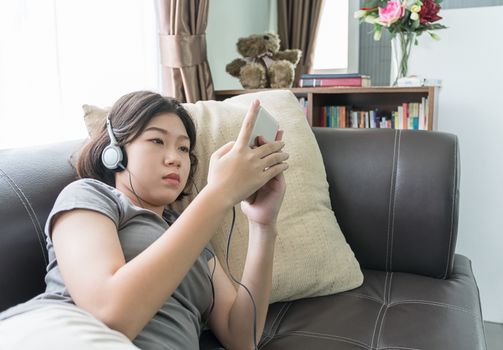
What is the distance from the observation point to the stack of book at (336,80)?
216 centimetres

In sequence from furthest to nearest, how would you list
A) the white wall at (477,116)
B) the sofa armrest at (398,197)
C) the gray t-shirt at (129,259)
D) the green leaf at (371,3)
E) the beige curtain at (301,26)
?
the beige curtain at (301,26) < the green leaf at (371,3) < the white wall at (477,116) < the sofa armrest at (398,197) < the gray t-shirt at (129,259)

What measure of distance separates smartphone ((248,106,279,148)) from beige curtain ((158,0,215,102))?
1.28m

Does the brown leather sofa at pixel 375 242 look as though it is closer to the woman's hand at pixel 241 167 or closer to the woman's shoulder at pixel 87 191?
the woman's shoulder at pixel 87 191

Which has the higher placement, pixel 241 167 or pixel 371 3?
pixel 371 3

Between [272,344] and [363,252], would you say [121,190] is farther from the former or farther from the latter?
[363,252]

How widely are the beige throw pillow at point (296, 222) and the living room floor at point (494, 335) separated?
107cm

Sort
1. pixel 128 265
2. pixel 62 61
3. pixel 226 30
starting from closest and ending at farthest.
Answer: pixel 128 265 → pixel 62 61 → pixel 226 30

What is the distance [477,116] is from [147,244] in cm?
181

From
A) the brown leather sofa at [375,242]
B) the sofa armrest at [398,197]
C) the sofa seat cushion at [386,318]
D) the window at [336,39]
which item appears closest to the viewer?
the brown leather sofa at [375,242]

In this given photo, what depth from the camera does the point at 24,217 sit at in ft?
2.82

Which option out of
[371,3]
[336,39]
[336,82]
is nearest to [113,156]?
[336,82]

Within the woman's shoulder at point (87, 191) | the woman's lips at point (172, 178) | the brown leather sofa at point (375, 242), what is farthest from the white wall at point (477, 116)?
the woman's shoulder at point (87, 191)

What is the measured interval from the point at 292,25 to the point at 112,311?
2.97 metres

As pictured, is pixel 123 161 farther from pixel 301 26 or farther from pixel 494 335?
pixel 301 26
